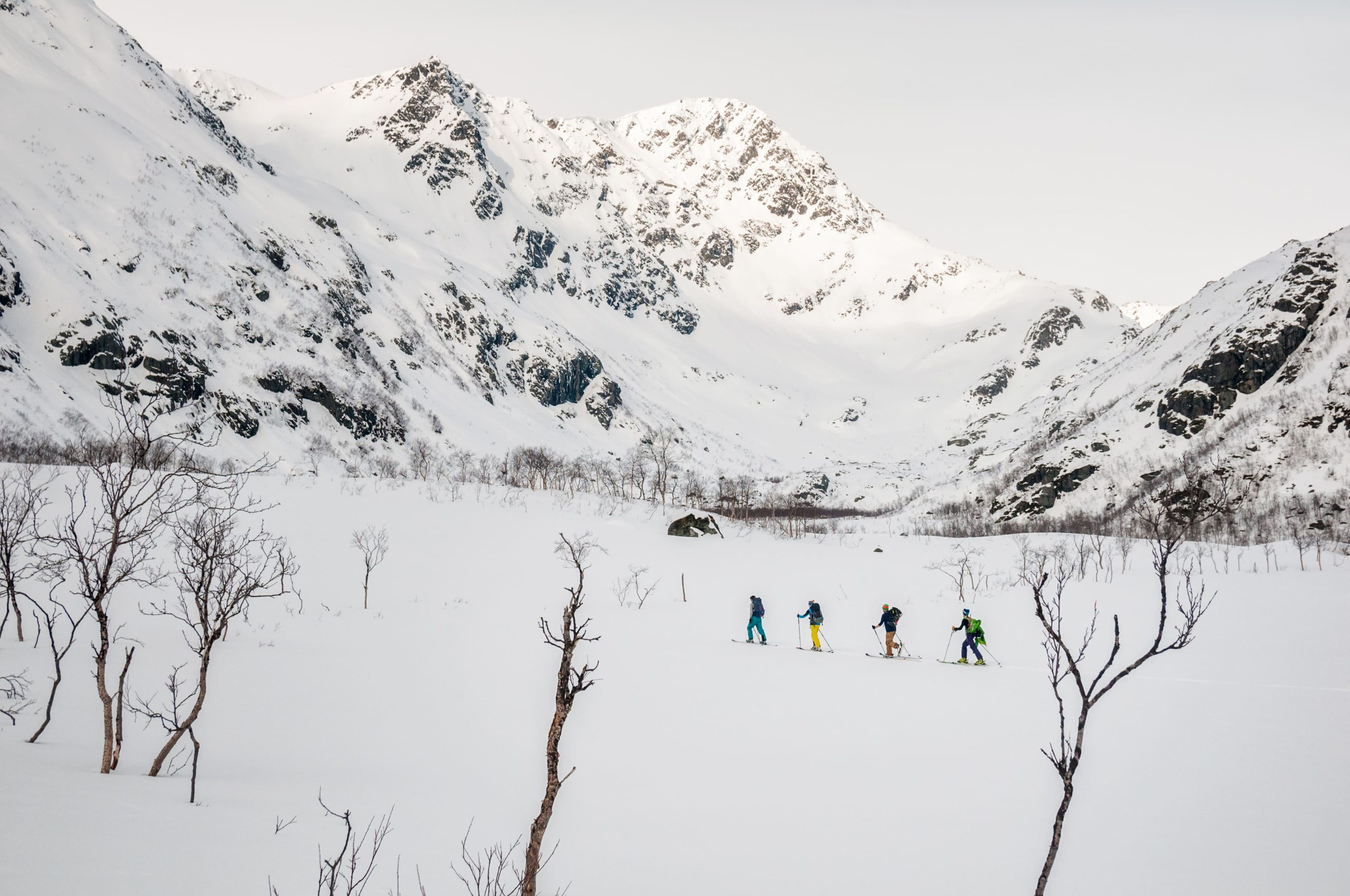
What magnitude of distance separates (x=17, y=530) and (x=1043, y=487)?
112404 mm

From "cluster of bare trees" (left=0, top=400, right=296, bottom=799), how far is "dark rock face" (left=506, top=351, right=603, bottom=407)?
122750mm

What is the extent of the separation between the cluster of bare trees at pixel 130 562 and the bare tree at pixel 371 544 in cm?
356

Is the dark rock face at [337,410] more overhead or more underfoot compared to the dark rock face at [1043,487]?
more overhead

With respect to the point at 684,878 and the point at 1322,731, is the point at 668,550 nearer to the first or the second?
the point at 1322,731

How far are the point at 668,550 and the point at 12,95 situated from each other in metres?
125

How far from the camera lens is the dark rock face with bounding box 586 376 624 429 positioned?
170125 mm

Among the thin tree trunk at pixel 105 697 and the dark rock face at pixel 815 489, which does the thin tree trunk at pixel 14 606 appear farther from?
the dark rock face at pixel 815 489

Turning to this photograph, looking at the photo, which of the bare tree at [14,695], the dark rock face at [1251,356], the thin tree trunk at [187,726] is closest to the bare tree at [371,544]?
the bare tree at [14,695]

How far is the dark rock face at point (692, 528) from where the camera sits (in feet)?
174

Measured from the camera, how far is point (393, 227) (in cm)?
18888

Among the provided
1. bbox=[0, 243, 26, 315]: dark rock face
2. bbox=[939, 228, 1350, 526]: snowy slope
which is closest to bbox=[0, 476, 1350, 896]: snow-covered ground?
bbox=[939, 228, 1350, 526]: snowy slope

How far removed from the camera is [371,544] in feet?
124

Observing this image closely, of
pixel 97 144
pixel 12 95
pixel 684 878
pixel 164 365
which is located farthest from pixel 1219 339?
pixel 12 95

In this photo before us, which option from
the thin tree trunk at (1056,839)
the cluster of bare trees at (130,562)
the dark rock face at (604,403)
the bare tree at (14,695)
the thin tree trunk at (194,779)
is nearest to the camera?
the thin tree trunk at (1056,839)
